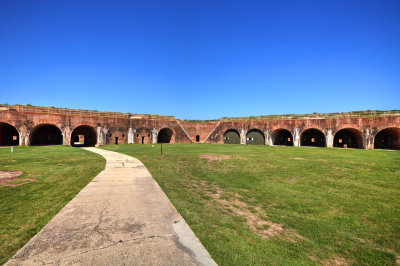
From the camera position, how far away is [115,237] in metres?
3.10

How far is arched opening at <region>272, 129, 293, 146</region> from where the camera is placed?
35000mm

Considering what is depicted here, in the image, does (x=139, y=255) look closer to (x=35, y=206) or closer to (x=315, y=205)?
(x=35, y=206)

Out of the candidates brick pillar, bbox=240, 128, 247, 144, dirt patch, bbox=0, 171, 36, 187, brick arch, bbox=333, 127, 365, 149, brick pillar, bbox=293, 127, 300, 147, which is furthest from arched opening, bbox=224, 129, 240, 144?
dirt patch, bbox=0, 171, 36, 187

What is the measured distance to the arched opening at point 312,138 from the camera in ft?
107

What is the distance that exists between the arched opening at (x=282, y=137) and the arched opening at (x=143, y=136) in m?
24.3

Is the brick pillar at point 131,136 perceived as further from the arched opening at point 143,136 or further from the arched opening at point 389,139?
the arched opening at point 389,139

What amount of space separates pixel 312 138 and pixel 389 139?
398 inches

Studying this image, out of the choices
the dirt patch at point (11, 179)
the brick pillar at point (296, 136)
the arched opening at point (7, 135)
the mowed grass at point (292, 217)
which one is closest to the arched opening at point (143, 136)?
the arched opening at point (7, 135)

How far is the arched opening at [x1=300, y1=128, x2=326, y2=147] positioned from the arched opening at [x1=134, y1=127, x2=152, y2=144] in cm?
2928

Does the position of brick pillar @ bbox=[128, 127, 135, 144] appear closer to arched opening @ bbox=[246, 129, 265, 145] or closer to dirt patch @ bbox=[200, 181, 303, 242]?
arched opening @ bbox=[246, 129, 265, 145]

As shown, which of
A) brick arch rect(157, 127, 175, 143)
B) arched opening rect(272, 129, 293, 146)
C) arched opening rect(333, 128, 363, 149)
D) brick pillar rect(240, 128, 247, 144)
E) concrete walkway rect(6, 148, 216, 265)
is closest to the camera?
concrete walkway rect(6, 148, 216, 265)

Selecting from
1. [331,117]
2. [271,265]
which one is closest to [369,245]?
[271,265]

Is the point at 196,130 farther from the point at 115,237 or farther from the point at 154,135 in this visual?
the point at 115,237

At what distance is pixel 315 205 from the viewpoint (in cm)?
554
